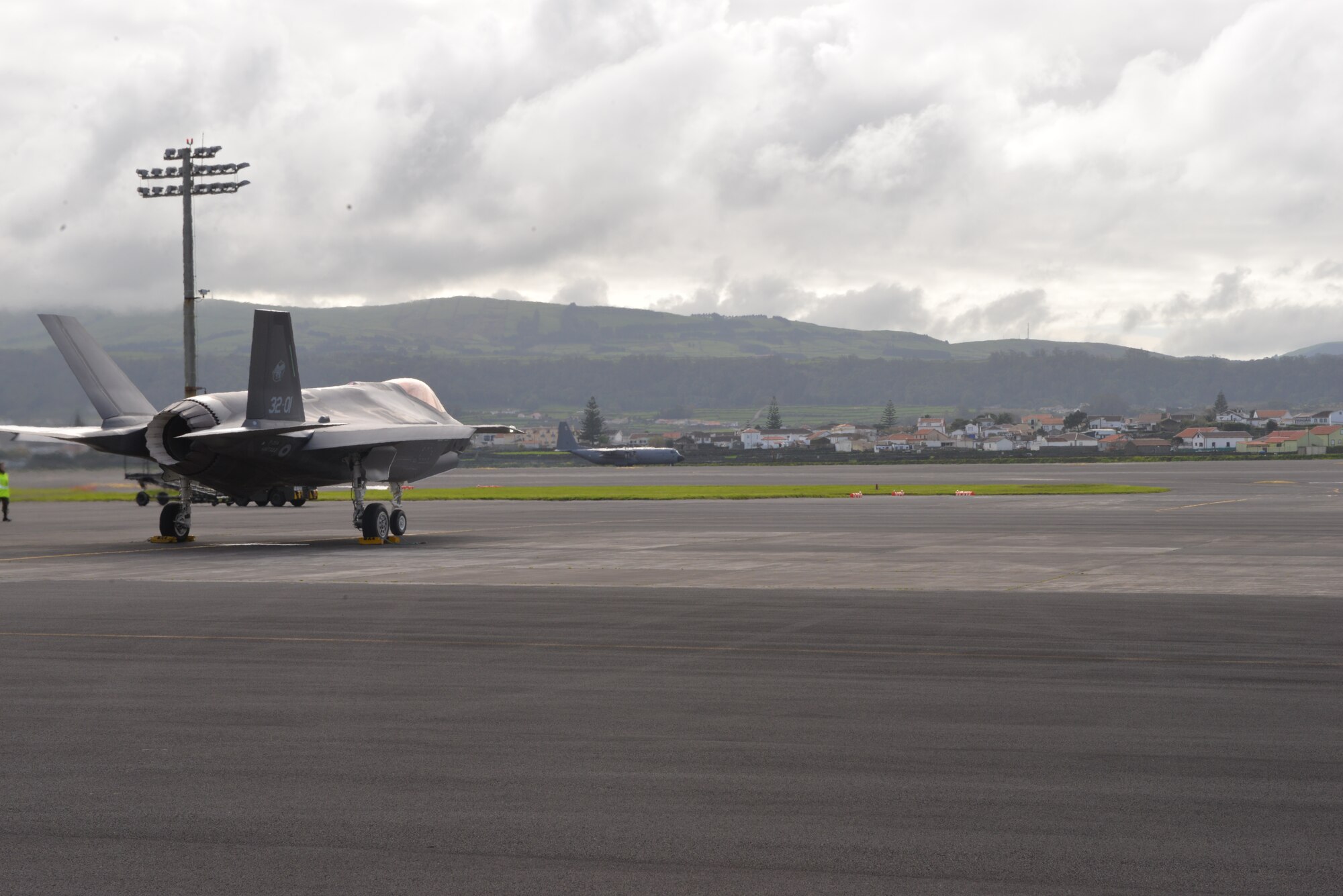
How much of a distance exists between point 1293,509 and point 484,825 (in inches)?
1760

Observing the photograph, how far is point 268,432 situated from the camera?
1223 inches

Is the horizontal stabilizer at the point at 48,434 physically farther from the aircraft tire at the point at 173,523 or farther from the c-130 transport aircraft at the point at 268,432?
the aircraft tire at the point at 173,523

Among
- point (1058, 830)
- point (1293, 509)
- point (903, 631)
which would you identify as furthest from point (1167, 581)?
point (1293, 509)

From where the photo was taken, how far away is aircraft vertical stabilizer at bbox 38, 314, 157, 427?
113 ft

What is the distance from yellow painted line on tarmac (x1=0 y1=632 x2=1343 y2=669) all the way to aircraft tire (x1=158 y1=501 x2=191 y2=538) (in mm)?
18524

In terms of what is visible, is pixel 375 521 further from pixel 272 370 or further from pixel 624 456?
pixel 624 456

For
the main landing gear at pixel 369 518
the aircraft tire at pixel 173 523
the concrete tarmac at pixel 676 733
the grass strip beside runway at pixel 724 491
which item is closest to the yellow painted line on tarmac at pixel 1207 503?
the grass strip beside runway at pixel 724 491

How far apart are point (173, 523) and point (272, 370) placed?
5.87 metres

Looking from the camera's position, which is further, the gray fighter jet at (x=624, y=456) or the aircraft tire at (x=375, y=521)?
the gray fighter jet at (x=624, y=456)

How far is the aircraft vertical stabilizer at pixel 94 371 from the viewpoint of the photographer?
34312 millimetres

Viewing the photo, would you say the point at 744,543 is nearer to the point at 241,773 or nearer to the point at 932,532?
the point at 932,532

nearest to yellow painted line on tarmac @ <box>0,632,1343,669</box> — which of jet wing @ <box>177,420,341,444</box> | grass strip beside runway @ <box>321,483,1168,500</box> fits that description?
jet wing @ <box>177,420,341,444</box>

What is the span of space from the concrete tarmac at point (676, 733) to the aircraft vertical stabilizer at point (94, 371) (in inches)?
488

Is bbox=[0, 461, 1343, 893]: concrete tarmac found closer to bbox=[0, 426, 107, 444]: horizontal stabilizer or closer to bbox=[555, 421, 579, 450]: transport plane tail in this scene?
bbox=[0, 426, 107, 444]: horizontal stabilizer
